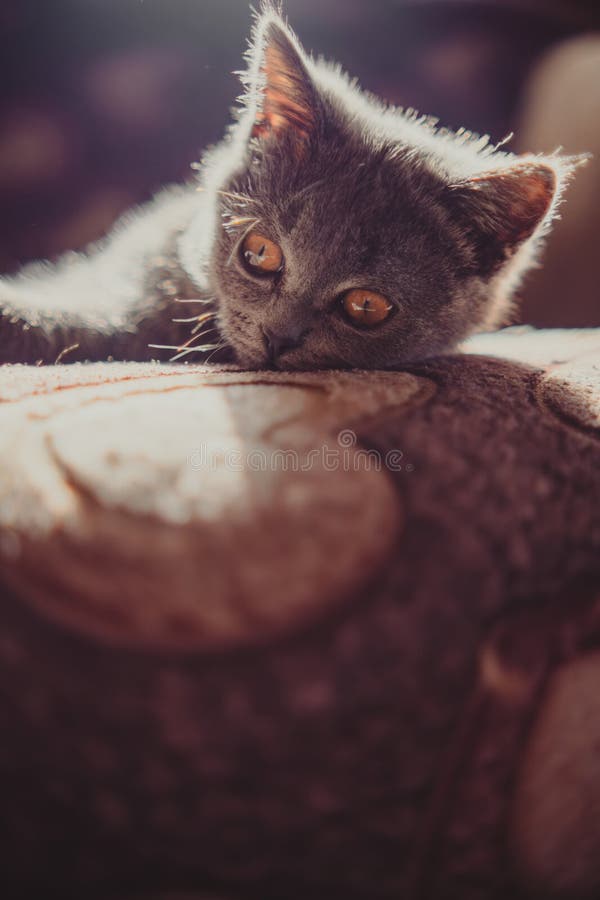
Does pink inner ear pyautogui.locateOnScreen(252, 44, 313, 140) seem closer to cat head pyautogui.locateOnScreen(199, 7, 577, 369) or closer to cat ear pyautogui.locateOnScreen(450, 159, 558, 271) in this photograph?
cat head pyautogui.locateOnScreen(199, 7, 577, 369)

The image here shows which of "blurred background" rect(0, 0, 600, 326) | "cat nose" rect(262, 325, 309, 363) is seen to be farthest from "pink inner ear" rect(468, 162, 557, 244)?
"blurred background" rect(0, 0, 600, 326)

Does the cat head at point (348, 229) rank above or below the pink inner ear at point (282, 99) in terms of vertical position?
below

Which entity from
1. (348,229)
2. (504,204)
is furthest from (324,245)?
(504,204)

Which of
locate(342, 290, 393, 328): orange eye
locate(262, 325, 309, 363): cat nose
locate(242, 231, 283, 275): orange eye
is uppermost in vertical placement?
locate(242, 231, 283, 275): orange eye

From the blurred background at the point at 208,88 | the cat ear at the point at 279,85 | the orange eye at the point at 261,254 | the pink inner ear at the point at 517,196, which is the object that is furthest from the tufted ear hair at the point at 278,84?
the blurred background at the point at 208,88

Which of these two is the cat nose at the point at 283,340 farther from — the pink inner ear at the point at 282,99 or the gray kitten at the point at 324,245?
the pink inner ear at the point at 282,99

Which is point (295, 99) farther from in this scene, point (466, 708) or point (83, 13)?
point (466, 708)

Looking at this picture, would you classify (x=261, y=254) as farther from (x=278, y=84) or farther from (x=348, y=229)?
(x=278, y=84)
